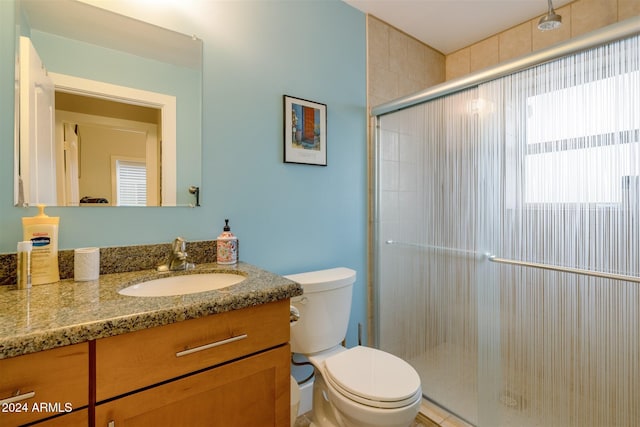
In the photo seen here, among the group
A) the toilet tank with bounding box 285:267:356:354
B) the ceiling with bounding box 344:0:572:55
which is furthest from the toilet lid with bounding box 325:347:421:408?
the ceiling with bounding box 344:0:572:55

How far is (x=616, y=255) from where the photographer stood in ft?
3.60

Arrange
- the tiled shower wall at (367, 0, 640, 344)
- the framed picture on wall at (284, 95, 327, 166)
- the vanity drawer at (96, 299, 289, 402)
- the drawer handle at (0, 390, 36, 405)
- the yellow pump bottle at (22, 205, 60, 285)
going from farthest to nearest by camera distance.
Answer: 1. the tiled shower wall at (367, 0, 640, 344)
2. the framed picture on wall at (284, 95, 327, 166)
3. the yellow pump bottle at (22, 205, 60, 285)
4. the vanity drawer at (96, 299, 289, 402)
5. the drawer handle at (0, 390, 36, 405)

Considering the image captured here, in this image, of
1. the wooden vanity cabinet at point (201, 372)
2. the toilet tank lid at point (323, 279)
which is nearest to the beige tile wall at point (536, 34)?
the toilet tank lid at point (323, 279)

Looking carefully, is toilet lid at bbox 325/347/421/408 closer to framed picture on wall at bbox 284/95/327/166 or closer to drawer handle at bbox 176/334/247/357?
drawer handle at bbox 176/334/247/357

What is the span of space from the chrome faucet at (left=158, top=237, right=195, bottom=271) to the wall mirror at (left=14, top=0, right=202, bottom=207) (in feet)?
0.64

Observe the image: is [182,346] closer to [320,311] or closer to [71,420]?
[71,420]

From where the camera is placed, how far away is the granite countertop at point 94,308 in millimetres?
629

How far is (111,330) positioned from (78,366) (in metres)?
0.09

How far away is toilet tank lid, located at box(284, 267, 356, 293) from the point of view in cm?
144

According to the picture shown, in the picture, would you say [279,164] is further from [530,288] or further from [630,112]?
[630,112]

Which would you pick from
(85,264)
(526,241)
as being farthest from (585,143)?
(85,264)

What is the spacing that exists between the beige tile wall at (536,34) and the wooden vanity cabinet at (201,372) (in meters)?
2.36

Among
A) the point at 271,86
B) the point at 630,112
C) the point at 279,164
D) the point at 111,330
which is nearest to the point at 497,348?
the point at 630,112

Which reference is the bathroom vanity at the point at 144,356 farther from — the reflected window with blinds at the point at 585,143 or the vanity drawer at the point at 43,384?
the reflected window with blinds at the point at 585,143
